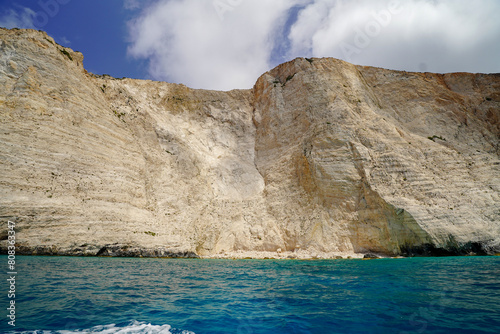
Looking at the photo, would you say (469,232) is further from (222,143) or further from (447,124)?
(222,143)

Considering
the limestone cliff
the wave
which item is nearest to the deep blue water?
the wave

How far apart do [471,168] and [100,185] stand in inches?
1441

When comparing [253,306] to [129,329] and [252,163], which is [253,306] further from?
[252,163]

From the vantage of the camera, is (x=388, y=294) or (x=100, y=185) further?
(x=100, y=185)

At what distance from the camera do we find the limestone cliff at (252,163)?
846 inches

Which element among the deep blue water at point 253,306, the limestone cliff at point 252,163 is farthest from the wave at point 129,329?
the limestone cliff at point 252,163

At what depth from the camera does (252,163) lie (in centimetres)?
3766

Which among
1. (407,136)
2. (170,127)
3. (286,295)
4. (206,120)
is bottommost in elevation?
(286,295)

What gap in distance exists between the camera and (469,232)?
2280cm

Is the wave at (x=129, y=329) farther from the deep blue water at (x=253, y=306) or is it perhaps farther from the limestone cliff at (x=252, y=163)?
the limestone cliff at (x=252, y=163)

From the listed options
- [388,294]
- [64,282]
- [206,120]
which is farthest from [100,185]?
[388,294]

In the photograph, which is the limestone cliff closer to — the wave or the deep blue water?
the deep blue water

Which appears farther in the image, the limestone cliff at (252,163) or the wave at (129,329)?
the limestone cliff at (252,163)

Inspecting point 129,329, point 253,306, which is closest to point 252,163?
point 253,306
